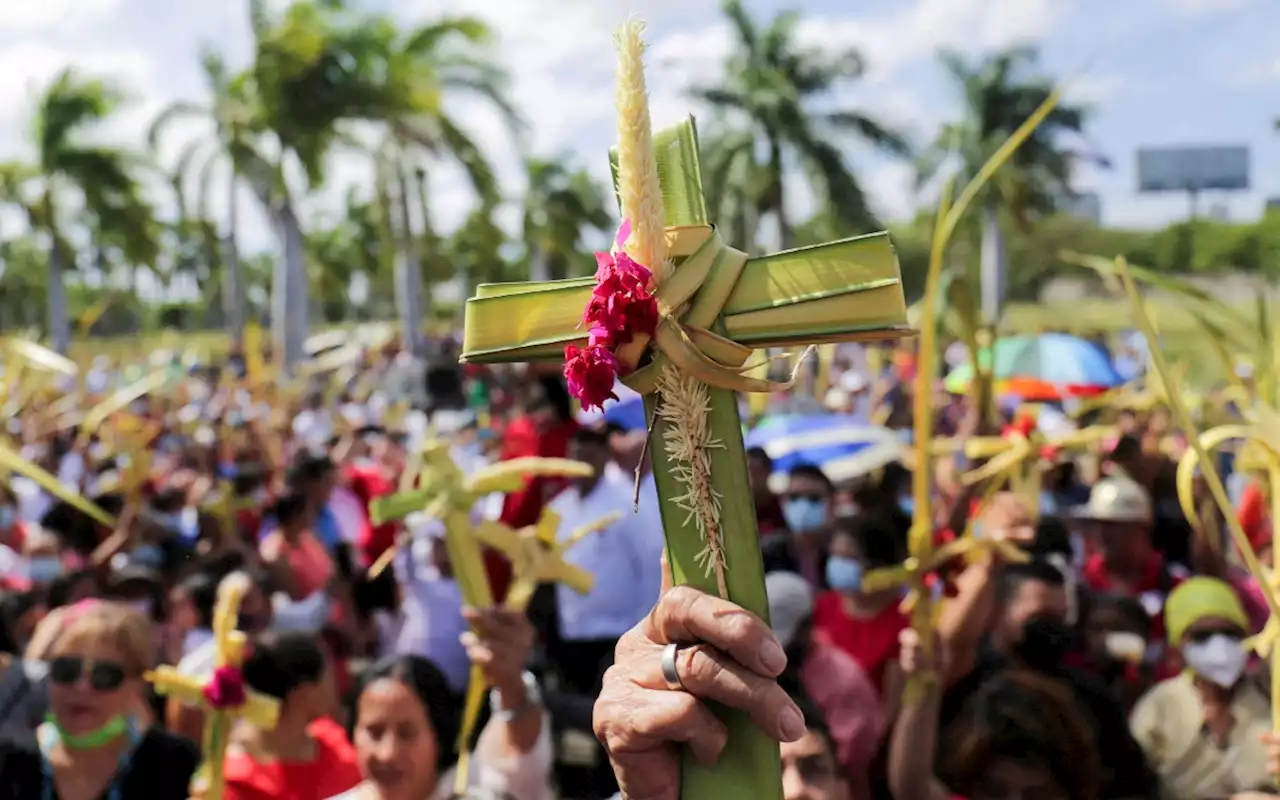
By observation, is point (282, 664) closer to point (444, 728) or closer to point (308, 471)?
point (444, 728)

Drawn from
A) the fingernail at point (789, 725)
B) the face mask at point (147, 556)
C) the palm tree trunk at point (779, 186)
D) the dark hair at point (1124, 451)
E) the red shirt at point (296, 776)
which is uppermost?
the palm tree trunk at point (779, 186)

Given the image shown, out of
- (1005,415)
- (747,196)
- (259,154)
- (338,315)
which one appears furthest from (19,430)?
(338,315)

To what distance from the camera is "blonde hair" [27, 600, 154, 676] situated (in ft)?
9.98

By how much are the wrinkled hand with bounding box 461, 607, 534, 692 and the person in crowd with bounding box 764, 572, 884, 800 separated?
0.63 meters

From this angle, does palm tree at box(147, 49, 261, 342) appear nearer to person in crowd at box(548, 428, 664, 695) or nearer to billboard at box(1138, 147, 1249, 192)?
person in crowd at box(548, 428, 664, 695)

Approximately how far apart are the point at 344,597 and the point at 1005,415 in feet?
18.2

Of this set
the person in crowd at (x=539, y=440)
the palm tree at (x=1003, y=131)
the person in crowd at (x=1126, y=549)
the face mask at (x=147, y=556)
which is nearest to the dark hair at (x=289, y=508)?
the face mask at (x=147, y=556)

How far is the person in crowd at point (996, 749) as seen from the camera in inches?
105

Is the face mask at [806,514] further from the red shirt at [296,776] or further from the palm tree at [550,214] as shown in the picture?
the palm tree at [550,214]

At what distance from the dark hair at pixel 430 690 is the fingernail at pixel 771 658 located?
180cm

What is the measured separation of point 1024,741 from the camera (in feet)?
8.83

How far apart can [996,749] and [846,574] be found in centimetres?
104

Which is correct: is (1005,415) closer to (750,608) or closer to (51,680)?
(51,680)

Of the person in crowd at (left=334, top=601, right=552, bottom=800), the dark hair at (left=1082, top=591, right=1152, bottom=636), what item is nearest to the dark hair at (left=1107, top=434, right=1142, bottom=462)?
the dark hair at (left=1082, top=591, right=1152, bottom=636)
